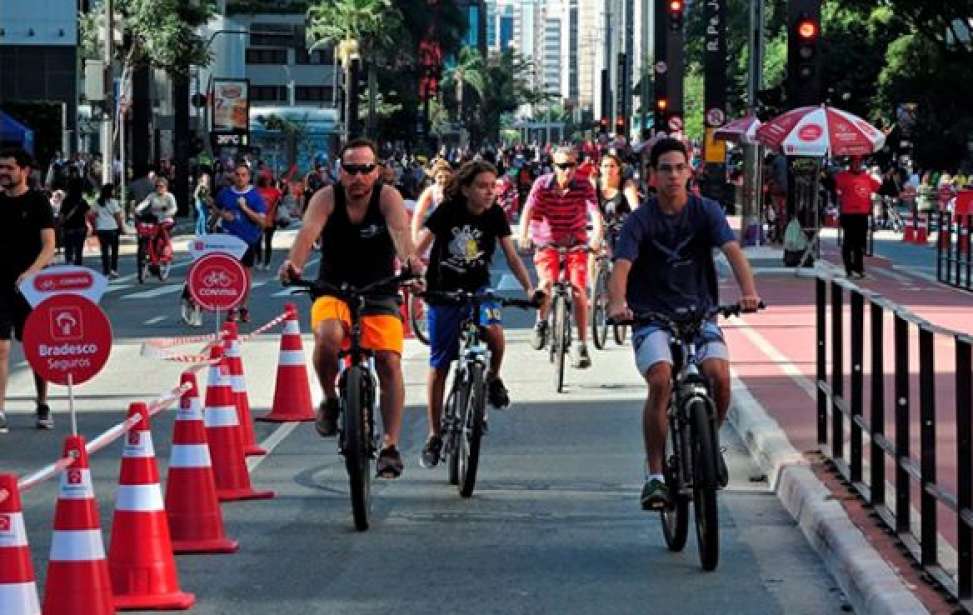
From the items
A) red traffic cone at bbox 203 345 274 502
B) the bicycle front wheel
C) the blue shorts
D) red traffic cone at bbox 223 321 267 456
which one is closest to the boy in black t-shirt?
the blue shorts

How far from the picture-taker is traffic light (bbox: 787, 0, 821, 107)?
33562 mm

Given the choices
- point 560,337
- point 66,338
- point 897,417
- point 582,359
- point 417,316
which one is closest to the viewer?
point 897,417

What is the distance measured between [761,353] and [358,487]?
1031 cm

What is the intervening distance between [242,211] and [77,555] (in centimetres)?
1839

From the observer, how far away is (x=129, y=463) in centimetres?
885

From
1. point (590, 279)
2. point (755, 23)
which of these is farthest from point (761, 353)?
point (755, 23)

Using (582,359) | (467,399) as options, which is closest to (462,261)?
(467,399)

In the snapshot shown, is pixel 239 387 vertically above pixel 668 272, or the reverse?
pixel 668 272

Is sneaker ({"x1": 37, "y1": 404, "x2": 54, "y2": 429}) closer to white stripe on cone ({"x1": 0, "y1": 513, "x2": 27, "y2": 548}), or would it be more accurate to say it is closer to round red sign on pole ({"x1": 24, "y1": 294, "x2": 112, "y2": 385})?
round red sign on pole ({"x1": 24, "y1": 294, "x2": 112, "y2": 385})

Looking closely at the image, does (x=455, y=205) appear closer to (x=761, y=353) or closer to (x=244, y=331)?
(x=761, y=353)

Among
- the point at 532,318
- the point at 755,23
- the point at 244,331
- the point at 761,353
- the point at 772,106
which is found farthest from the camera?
the point at 772,106

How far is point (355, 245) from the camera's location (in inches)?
458

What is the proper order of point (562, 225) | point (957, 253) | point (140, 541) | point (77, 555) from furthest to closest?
point (957, 253) < point (562, 225) < point (140, 541) < point (77, 555)

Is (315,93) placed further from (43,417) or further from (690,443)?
(690,443)
